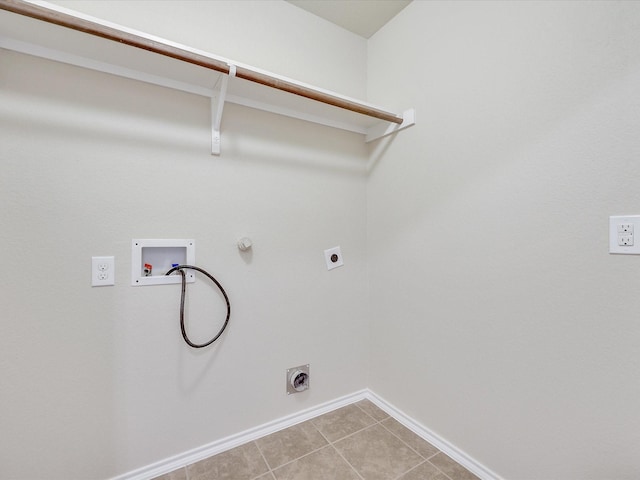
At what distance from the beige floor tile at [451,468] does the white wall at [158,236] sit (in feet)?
2.25

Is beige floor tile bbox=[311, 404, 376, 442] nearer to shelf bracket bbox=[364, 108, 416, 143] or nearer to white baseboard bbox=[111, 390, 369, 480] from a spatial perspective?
white baseboard bbox=[111, 390, 369, 480]

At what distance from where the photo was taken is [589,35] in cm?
106

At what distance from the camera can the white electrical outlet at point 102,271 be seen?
128cm

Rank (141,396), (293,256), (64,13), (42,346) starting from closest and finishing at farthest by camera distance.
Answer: (64,13) → (42,346) → (141,396) → (293,256)

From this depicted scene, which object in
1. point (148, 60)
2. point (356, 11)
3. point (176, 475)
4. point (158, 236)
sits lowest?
point (176, 475)

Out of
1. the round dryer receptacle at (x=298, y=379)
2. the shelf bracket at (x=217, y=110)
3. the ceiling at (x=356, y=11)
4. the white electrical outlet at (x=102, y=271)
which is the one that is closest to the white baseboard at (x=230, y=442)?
the round dryer receptacle at (x=298, y=379)

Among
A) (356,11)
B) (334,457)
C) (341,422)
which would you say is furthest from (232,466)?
(356,11)

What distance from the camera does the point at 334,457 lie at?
5.00 feet

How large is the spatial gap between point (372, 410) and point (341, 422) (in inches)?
9.6

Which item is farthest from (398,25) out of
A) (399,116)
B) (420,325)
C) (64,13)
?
(420,325)

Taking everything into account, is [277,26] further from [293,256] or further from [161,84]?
[293,256]

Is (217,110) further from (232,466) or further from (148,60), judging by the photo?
(232,466)

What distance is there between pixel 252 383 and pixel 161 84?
1.57 meters

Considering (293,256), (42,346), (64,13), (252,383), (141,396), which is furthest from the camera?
(293,256)
